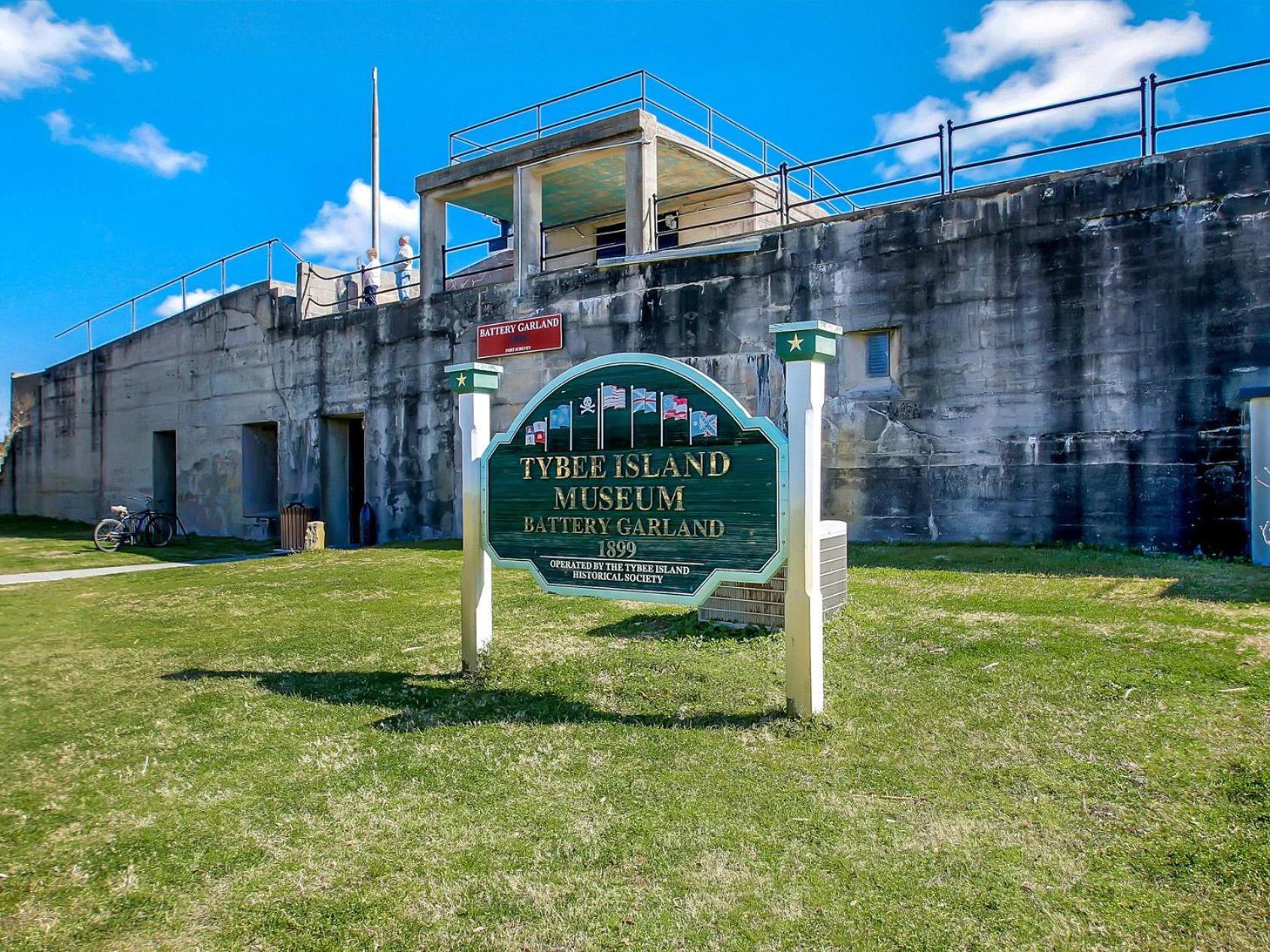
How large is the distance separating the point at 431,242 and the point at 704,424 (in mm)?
15628

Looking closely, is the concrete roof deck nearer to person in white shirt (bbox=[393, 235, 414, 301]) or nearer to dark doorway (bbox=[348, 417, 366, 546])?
person in white shirt (bbox=[393, 235, 414, 301])

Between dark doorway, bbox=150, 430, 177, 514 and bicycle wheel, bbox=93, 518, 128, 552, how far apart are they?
5.75 m

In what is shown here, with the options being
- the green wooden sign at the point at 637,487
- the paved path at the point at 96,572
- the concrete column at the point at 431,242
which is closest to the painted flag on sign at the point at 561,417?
the green wooden sign at the point at 637,487

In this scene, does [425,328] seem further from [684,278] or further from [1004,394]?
[1004,394]

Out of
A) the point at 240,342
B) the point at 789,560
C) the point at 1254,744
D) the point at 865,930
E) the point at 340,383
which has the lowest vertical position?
the point at 865,930

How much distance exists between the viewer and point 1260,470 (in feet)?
32.5

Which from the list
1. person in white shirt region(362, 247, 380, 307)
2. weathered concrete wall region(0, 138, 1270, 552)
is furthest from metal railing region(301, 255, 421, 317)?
weathered concrete wall region(0, 138, 1270, 552)

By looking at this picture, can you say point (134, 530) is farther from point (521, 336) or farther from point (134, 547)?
point (521, 336)

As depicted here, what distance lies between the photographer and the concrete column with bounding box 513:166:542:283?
56.2 ft

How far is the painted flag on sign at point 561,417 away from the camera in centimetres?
597

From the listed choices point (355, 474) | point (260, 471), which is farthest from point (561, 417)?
point (260, 471)

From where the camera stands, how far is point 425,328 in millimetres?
18344

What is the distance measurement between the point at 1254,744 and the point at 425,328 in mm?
16701

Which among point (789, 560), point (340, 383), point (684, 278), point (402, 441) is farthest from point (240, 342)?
point (789, 560)
